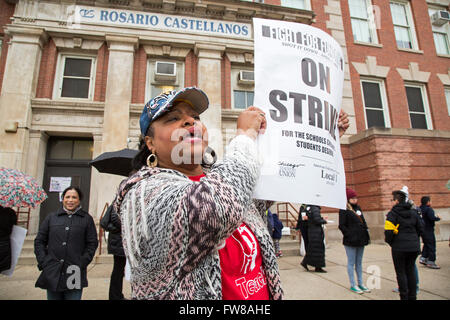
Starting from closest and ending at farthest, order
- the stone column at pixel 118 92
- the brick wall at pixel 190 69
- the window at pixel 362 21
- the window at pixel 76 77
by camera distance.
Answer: the stone column at pixel 118 92
the window at pixel 76 77
the brick wall at pixel 190 69
the window at pixel 362 21

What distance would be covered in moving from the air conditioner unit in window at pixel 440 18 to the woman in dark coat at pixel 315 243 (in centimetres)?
1395

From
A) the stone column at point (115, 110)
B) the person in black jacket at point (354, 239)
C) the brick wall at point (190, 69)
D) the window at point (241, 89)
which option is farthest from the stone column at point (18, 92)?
the person in black jacket at point (354, 239)

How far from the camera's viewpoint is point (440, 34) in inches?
543

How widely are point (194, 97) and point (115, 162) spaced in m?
4.21

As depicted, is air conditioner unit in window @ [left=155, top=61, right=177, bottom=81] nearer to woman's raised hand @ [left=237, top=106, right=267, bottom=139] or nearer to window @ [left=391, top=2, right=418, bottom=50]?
woman's raised hand @ [left=237, top=106, right=267, bottom=139]

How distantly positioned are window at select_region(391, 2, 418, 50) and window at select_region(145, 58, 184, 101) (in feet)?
36.7

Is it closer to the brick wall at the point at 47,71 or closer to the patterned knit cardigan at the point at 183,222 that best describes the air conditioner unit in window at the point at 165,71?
the brick wall at the point at 47,71

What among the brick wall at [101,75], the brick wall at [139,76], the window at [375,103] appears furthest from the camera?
the window at [375,103]

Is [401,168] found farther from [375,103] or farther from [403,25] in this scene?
[403,25]

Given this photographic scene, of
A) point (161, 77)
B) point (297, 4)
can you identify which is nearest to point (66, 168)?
point (161, 77)

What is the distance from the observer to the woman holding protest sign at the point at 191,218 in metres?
0.90

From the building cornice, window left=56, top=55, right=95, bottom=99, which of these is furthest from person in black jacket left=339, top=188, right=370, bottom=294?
window left=56, top=55, right=95, bottom=99

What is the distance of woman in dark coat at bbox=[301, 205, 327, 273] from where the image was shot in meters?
5.98

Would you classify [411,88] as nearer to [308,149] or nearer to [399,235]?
[399,235]
